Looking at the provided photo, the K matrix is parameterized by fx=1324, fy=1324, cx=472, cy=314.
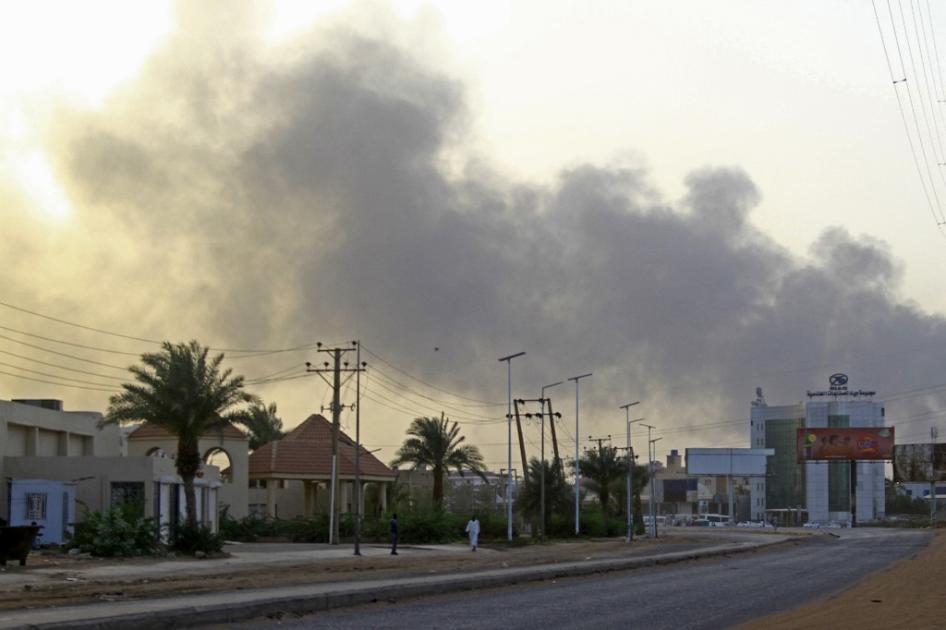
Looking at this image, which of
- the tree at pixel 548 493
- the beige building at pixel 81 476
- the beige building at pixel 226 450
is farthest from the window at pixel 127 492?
the tree at pixel 548 493

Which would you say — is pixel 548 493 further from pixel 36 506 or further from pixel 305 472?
pixel 36 506

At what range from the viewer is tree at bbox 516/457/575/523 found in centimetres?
9129

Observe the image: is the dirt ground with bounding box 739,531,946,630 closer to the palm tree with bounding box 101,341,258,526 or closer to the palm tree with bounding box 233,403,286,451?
the palm tree with bounding box 101,341,258,526

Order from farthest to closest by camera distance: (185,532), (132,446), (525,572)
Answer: (132,446) → (185,532) → (525,572)

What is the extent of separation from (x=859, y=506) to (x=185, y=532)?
536 ft

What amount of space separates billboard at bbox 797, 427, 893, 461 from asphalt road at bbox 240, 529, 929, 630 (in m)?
103

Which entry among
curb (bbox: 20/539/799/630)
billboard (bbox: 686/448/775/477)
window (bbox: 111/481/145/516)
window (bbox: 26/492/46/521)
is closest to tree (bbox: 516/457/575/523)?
window (bbox: 111/481/145/516)

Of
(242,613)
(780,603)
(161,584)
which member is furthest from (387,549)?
(242,613)

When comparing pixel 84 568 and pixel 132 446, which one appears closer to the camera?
pixel 84 568

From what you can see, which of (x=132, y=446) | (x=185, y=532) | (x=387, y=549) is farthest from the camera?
(x=132, y=446)

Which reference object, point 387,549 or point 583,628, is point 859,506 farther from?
point 583,628

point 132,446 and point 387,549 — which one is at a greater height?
point 132,446

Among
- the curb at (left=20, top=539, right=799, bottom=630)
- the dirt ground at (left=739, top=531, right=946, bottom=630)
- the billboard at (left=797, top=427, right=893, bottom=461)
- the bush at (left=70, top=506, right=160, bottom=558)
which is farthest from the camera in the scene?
the billboard at (left=797, top=427, right=893, bottom=461)

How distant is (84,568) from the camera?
135 ft
